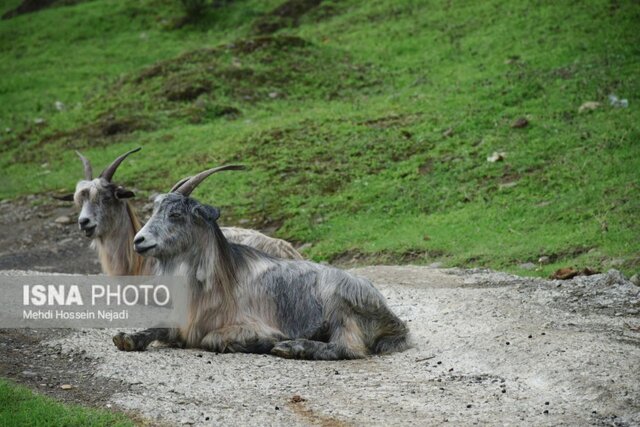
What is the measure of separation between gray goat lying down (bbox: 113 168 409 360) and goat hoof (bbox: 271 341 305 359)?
6 centimetres

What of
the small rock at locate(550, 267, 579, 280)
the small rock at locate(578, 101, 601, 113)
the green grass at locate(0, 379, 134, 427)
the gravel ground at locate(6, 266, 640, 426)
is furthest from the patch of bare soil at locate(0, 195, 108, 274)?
Result: the small rock at locate(578, 101, 601, 113)

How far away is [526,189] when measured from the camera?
53.1ft

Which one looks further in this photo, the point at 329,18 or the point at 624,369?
the point at 329,18

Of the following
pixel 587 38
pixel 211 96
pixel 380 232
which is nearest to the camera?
pixel 380 232

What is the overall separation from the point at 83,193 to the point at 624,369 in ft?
Result: 22.3

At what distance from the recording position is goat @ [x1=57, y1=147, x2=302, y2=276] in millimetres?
11406

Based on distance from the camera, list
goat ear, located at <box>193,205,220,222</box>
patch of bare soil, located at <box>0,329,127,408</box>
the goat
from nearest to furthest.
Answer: patch of bare soil, located at <box>0,329,127,408</box> → goat ear, located at <box>193,205,220,222</box> → the goat

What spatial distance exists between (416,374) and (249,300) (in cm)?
178

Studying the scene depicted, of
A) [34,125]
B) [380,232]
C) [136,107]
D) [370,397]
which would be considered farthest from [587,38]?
[370,397]

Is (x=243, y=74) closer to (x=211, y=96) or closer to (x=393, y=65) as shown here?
(x=211, y=96)

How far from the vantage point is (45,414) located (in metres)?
6.79

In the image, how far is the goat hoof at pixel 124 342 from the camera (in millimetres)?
8562

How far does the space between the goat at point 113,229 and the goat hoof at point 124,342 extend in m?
2.76

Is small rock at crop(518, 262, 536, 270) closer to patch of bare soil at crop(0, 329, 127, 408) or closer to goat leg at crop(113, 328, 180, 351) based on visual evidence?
goat leg at crop(113, 328, 180, 351)
